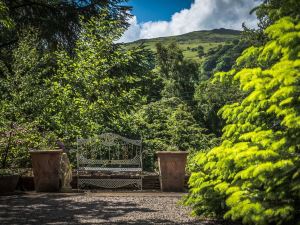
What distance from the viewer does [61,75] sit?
44.9 feet

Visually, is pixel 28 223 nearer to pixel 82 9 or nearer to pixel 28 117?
pixel 28 117

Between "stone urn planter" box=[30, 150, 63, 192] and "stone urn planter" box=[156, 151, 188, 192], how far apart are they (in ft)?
8.15

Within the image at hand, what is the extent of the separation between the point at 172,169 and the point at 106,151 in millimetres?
2420

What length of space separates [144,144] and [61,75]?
13.7 ft

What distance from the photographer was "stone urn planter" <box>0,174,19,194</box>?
8.68 meters

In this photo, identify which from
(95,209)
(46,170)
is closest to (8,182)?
(46,170)

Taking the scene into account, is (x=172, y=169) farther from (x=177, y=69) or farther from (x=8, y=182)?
(x=177, y=69)

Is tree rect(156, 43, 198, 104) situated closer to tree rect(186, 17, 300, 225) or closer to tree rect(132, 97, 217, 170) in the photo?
tree rect(132, 97, 217, 170)

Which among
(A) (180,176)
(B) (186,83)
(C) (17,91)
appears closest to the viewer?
(A) (180,176)

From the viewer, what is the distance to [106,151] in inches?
435

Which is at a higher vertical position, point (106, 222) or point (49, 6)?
point (49, 6)

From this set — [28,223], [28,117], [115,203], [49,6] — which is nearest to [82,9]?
[49,6]

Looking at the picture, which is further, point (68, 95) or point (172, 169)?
point (68, 95)

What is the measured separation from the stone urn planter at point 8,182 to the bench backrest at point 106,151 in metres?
1.60
